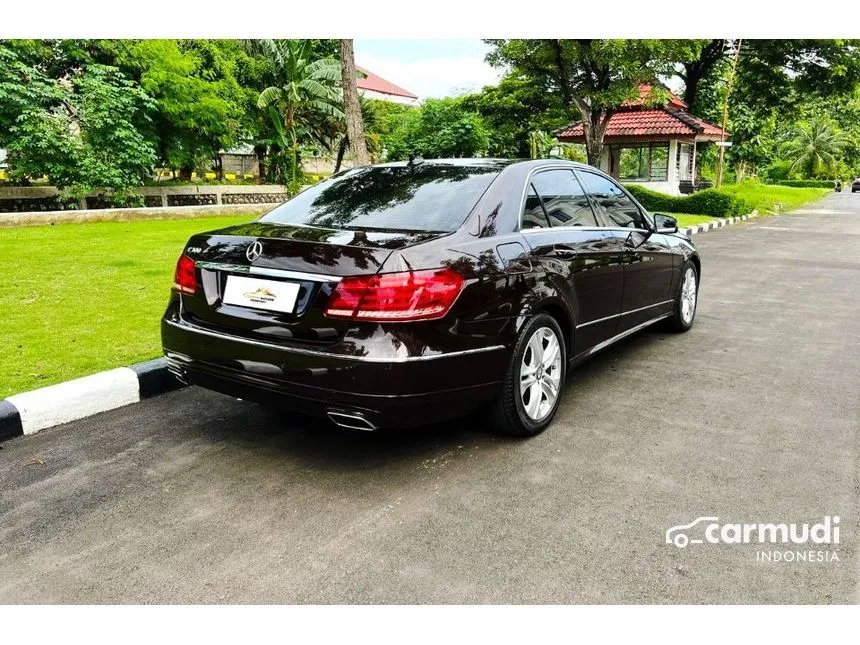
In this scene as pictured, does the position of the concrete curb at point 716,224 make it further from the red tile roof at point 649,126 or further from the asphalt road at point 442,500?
the asphalt road at point 442,500

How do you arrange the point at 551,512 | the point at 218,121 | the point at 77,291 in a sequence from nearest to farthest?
the point at 551,512 → the point at 77,291 → the point at 218,121

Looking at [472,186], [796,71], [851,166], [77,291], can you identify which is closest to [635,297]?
[472,186]

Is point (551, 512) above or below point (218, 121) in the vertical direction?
below

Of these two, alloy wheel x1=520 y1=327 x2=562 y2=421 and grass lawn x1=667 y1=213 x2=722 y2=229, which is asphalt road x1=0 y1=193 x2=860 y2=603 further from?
grass lawn x1=667 y1=213 x2=722 y2=229

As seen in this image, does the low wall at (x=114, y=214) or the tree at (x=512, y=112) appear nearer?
the low wall at (x=114, y=214)

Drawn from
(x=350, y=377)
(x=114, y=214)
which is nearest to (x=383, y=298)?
(x=350, y=377)

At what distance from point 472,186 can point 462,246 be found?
635 mm

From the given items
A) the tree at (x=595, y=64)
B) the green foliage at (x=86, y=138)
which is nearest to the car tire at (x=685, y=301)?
the tree at (x=595, y=64)

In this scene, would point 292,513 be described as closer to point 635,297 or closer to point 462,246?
point 462,246

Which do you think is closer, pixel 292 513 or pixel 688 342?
pixel 292 513

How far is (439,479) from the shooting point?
10.5ft

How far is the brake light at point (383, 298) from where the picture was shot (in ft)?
9.62

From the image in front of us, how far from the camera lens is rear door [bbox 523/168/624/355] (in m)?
3.84

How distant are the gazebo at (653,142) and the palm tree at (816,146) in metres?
42.6
